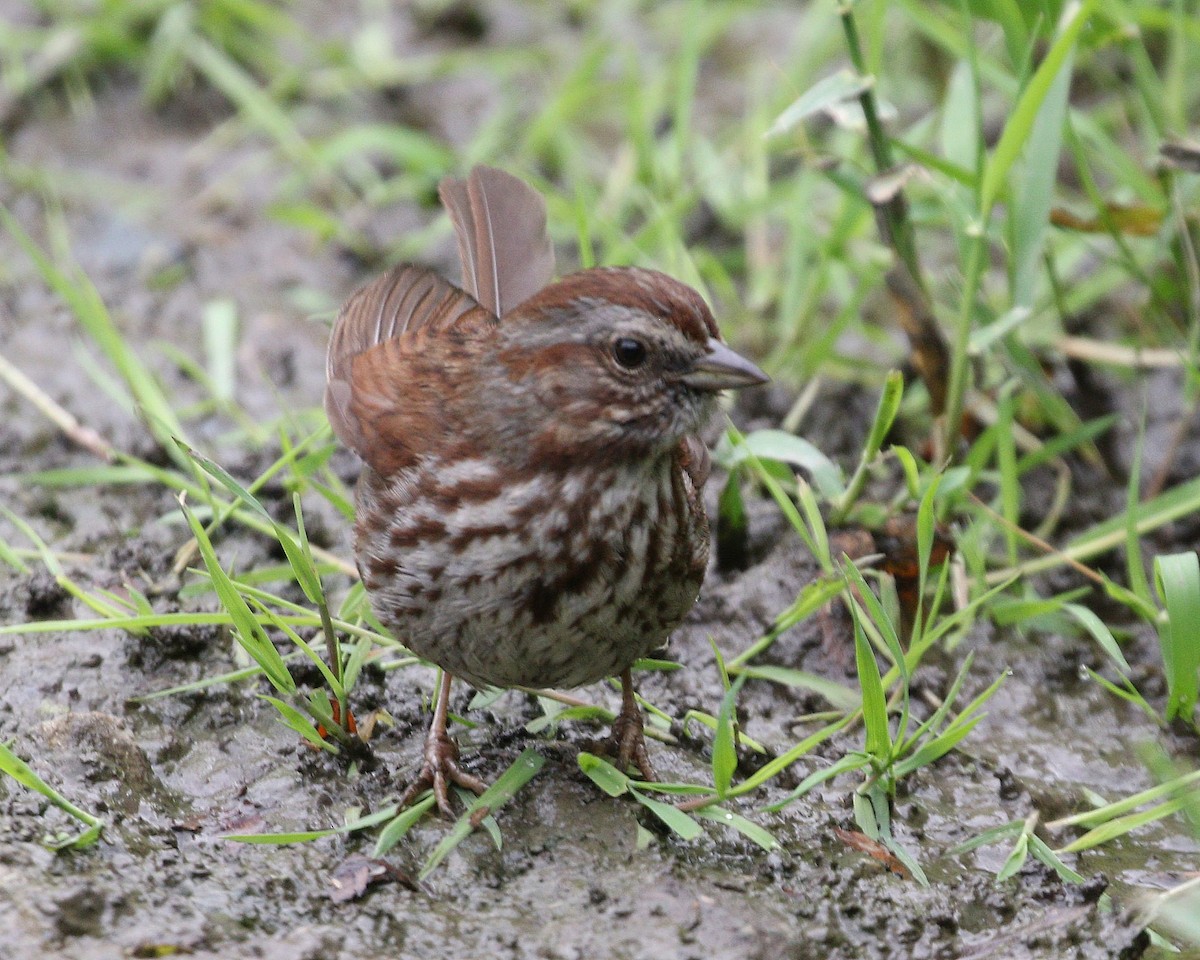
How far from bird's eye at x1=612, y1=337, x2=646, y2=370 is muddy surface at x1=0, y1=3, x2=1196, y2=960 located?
0.94m

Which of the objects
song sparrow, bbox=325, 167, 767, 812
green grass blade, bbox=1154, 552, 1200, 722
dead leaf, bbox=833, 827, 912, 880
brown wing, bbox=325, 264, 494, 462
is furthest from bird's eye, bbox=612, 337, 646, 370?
green grass blade, bbox=1154, 552, 1200, 722

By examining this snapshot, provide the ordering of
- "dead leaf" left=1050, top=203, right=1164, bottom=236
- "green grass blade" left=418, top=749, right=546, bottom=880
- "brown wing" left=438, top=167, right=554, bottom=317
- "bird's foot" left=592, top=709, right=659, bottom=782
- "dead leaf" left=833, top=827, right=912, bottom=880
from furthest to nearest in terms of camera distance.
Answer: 1. "dead leaf" left=1050, top=203, right=1164, bottom=236
2. "brown wing" left=438, top=167, right=554, bottom=317
3. "bird's foot" left=592, top=709, right=659, bottom=782
4. "dead leaf" left=833, top=827, right=912, bottom=880
5. "green grass blade" left=418, top=749, right=546, bottom=880

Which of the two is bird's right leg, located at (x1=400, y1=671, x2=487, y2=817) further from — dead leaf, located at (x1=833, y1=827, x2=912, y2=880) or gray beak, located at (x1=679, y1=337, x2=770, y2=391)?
gray beak, located at (x1=679, y1=337, x2=770, y2=391)

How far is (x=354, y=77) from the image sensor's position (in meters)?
6.66

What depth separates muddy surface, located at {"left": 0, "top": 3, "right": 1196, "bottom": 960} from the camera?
2.97 metres

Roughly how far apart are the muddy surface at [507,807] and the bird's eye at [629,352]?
0.94 metres

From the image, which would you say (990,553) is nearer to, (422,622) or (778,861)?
(778,861)

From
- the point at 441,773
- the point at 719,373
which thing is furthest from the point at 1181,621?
the point at 441,773

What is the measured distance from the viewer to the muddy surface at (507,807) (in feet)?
9.75

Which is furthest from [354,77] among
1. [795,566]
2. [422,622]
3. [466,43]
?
[422,622]

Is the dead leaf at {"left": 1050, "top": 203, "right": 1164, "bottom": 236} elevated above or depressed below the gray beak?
below

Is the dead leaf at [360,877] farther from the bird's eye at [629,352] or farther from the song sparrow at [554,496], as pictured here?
the bird's eye at [629,352]

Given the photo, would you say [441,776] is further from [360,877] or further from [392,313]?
[392,313]

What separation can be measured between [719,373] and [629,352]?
190mm
